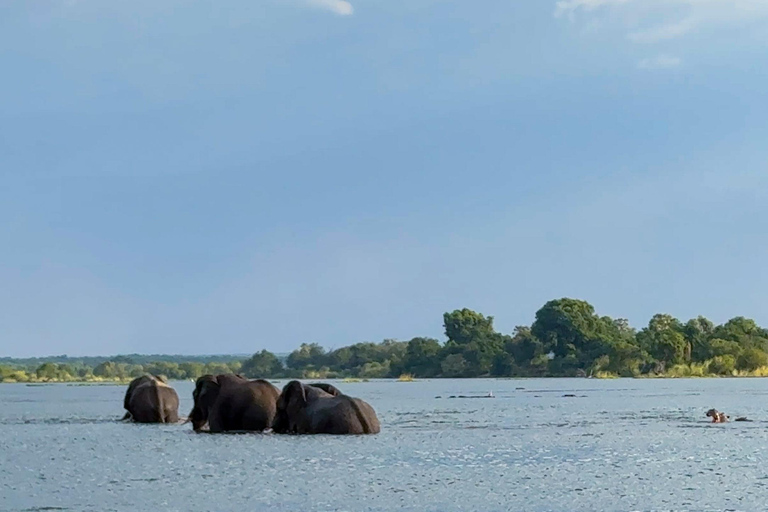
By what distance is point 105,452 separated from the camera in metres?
41.0

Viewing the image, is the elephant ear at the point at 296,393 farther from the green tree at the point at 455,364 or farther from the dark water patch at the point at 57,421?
the green tree at the point at 455,364

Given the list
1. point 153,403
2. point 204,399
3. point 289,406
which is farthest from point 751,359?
point 289,406

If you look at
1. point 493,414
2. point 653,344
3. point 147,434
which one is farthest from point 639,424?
point 653,344

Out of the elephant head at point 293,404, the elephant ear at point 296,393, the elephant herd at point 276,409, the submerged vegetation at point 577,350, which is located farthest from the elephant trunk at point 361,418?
the submerged vegetation at point 577,350

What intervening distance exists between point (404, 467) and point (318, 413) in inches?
448

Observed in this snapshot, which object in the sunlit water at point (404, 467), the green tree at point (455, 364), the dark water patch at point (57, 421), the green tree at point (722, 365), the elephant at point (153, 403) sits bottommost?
the sunlit water at point (404, 467)

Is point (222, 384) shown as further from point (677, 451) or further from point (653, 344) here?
point (653, 344)

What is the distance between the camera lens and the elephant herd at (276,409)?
4547 centimetres

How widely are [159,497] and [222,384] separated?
20.4 m

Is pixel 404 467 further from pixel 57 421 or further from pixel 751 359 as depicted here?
pixel 751 359

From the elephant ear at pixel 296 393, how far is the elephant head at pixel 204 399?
3.95 meters

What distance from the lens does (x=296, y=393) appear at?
46312mm

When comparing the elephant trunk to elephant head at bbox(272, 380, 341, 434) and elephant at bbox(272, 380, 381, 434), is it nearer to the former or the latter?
elephant at bbox(272, 380, 381, 434)

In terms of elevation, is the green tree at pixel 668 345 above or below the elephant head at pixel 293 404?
above
